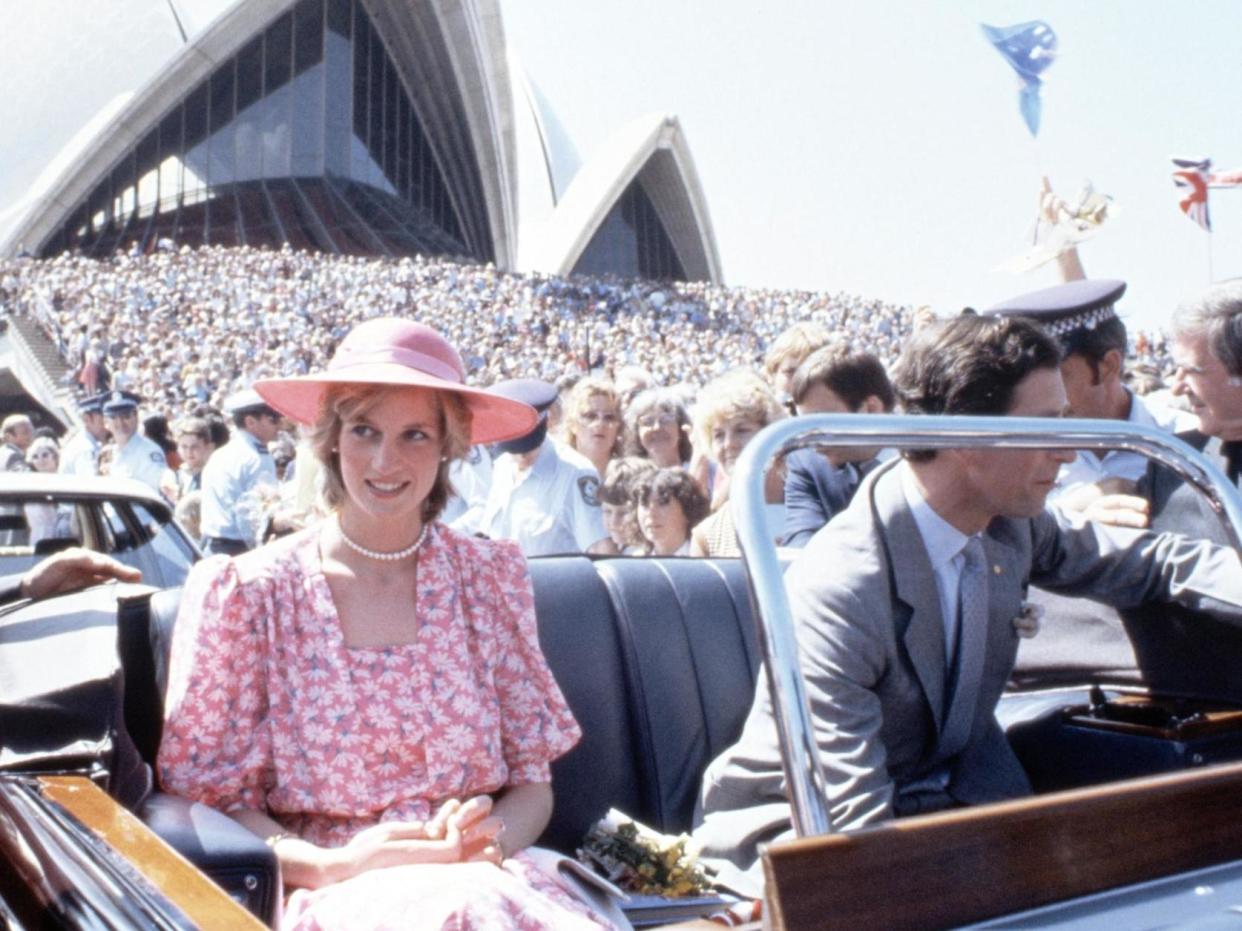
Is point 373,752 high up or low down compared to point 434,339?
down

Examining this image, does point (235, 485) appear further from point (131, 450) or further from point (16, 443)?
point (16, 443)

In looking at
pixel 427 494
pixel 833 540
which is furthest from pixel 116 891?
pixel 833 540

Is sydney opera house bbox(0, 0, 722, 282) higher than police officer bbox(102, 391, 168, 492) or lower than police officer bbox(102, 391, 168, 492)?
higher

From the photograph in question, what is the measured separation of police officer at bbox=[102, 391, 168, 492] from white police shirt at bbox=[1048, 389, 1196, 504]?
21.2 ft

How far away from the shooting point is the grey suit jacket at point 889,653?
1.90 meters

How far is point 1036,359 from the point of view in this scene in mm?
2104

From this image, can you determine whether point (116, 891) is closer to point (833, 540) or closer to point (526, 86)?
point (833, 540)

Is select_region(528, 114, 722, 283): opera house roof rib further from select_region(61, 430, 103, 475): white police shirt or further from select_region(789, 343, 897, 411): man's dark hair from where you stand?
select_region(789, 343, 897, 411): man's dark hair

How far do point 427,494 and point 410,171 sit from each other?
178 feet

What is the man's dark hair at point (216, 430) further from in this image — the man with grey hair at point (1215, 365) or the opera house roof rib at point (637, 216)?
the opera house roof rib at point (637, 216)

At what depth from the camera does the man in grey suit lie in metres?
1.95

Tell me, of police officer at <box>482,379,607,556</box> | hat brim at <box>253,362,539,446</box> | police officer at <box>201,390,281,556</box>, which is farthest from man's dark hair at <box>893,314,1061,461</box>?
police officer at <box>201,390,281,556</box>

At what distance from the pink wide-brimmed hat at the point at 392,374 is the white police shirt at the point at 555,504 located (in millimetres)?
2636

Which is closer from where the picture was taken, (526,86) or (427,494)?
(427,494)
